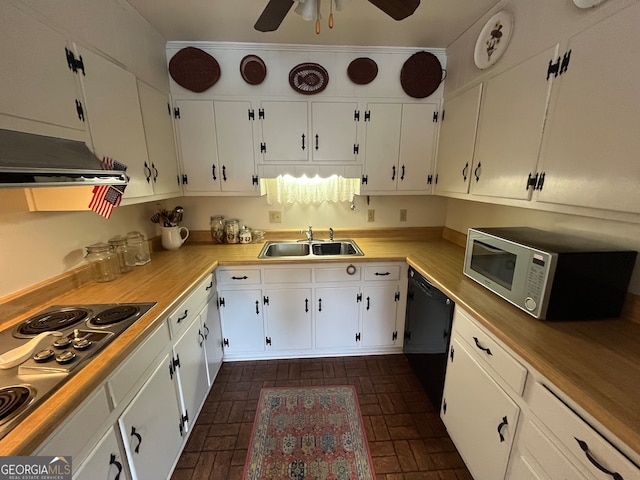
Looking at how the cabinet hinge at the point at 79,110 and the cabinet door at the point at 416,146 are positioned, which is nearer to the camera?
the cabinet hinge at the point at 79,110

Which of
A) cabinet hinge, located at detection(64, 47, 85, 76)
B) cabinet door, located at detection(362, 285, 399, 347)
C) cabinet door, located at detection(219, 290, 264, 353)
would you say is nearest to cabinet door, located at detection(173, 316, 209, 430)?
cabinet door, located at detection(219, 290, 264, 353)

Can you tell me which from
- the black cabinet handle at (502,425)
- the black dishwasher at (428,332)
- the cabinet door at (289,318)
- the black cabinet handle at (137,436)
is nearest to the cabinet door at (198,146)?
the cabinet door at (289,318)

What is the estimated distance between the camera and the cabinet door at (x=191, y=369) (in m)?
1.49

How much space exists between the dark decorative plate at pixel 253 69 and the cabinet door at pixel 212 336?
1699mm

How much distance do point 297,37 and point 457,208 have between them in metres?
1.93

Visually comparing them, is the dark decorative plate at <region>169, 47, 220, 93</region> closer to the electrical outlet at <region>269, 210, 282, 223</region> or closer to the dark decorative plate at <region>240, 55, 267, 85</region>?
the dark decorative plate at <region>240, 55, 267, 85</region>

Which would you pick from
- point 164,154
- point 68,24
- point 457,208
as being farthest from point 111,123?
point 457,208

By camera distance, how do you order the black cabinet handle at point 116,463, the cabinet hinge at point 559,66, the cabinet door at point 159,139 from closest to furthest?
the black cabinet handle at point 116,463 → the cabinet hinge at point 559,66 → the cabinet door at point 159,139

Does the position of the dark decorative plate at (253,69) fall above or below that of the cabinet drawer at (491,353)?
above

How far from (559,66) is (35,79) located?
218cm

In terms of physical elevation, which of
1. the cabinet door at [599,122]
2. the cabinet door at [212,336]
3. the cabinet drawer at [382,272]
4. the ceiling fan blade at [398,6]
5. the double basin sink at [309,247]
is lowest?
the cabinet door at [212,336]

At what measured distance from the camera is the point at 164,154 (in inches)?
79.0

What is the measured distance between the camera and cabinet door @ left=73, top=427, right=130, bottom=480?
2.70 feet

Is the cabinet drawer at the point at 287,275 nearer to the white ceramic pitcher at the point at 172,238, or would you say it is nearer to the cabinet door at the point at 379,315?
the cabinet door at the point at 379,315
